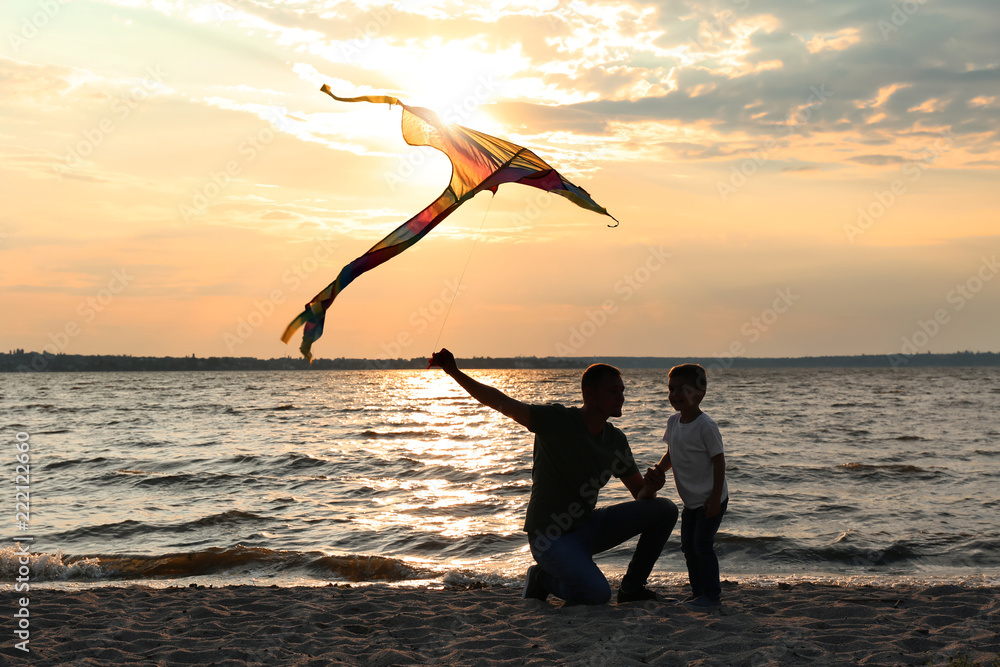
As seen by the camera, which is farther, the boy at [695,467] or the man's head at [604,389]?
the boy at [695,467]

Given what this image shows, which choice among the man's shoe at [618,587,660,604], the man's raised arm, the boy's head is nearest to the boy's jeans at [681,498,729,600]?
the man's shoe at [618,587,660,604]

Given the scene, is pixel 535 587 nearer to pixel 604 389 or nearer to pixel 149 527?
pixel 604 389

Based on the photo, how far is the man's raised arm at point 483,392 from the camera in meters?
4.61

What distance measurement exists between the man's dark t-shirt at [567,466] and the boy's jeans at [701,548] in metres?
0.62

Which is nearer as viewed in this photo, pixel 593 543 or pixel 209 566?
pixel 593 543

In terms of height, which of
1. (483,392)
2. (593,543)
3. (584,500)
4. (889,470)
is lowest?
(889,470)

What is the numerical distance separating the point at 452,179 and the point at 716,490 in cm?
311

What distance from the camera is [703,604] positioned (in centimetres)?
583

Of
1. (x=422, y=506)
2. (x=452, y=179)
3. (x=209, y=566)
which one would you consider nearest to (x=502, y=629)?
(x=452, y=179)

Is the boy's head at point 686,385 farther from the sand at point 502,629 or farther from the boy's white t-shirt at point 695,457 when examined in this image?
the sand at point 502,629

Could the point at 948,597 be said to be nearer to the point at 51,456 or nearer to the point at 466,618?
the point at 466,618

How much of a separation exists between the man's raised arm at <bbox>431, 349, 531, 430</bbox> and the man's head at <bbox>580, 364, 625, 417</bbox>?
490mm

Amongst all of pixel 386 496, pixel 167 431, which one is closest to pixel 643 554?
pixel 386 496

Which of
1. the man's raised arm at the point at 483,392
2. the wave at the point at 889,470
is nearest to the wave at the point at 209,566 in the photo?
the man's raised arm at the point at 483,392
